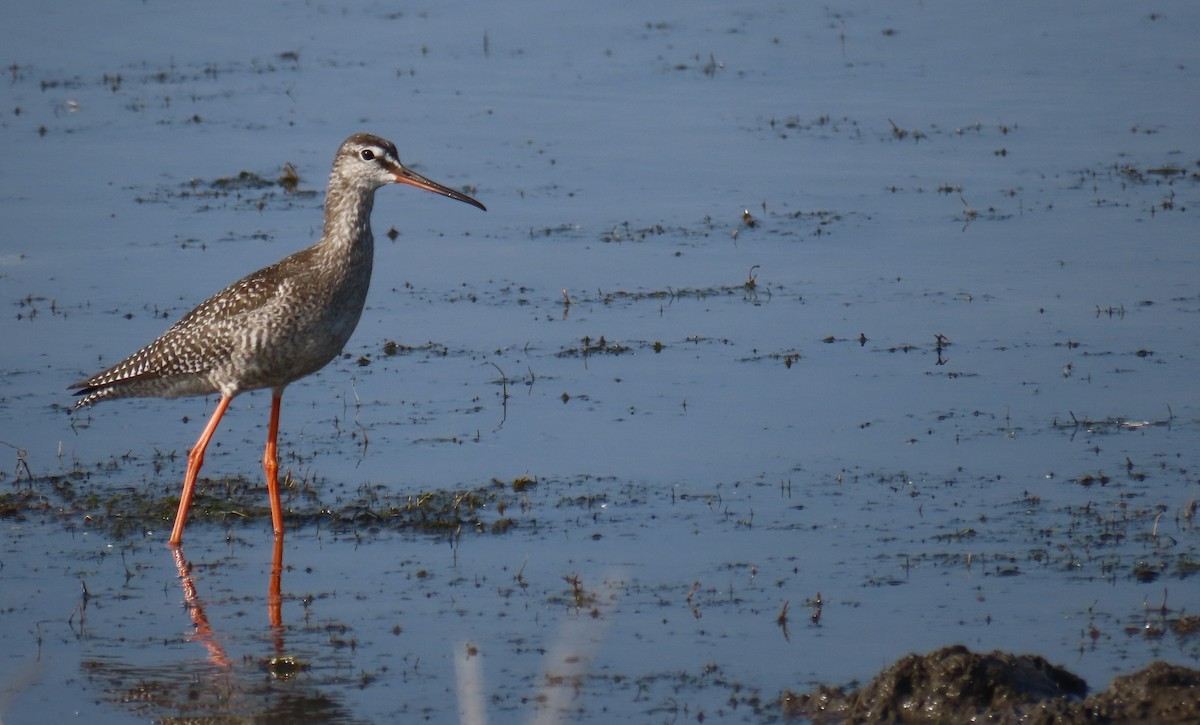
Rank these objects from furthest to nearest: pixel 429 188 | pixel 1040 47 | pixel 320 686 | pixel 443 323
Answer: pixel 1040 47
pixel 443 323
pixel 429 188
pixel 320 686

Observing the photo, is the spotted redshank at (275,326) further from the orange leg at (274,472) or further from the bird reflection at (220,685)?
the bird reflection at (220,685)

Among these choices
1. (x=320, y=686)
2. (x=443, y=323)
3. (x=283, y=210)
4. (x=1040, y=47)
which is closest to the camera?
(x=320, y=686)

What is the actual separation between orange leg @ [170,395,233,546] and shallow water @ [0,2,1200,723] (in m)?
0.11

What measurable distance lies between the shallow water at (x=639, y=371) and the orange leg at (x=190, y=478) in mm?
107

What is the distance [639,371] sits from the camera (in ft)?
37.8

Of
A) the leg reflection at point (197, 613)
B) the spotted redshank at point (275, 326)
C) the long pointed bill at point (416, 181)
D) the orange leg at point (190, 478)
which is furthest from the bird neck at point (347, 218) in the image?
the leg reflection at point (197, 613)

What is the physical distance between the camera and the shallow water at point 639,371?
7512 mm

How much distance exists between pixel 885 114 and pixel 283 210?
616cm

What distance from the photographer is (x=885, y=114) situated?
1823 cm

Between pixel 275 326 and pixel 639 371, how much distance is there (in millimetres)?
2990

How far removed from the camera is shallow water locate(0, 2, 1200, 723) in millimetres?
7512

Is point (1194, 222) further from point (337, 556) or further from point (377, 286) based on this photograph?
point (337, 556)

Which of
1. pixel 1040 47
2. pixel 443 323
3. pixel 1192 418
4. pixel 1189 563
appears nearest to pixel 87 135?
pixel 443 323

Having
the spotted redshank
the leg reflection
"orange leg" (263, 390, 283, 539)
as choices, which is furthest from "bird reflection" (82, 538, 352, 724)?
the spotted redshank
